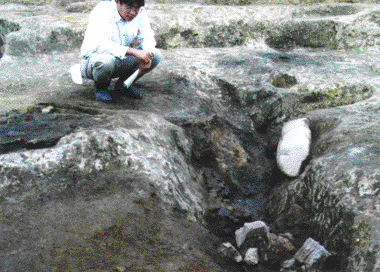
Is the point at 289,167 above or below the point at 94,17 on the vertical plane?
below

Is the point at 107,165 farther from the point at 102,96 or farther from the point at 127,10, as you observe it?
the point at 127,10

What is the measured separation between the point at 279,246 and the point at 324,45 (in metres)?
5.47

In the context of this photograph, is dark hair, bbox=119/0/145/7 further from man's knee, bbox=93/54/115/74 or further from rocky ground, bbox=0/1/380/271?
rocky ground, bbox=0/1/380/271

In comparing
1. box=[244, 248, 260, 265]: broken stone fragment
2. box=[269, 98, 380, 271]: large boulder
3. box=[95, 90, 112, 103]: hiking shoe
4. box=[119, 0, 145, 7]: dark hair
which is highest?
box=[119, 0, 145, 7]: dark hair

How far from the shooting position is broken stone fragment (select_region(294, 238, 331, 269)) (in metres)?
3.24

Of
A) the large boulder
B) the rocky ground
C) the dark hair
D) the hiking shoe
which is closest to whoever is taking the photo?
the rocky ground

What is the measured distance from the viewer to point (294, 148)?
4.68 meters

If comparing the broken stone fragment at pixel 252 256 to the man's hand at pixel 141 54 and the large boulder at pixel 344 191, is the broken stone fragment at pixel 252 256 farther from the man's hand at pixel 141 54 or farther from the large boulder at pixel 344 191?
the man's hand at pixel 141 54

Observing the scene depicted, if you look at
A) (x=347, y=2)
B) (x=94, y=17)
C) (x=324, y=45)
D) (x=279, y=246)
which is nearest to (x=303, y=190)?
(x=279, y=246)

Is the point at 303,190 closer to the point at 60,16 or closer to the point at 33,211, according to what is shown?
the point at 33,211

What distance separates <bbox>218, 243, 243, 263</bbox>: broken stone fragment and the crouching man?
2137 millimetres

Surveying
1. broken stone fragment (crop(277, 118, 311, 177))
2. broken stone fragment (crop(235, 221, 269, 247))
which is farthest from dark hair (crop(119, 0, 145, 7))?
broken stone fragment (crop(235, 221, 269, 247))

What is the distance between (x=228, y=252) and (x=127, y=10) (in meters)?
2.63

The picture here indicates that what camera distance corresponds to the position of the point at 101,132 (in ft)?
12.3
